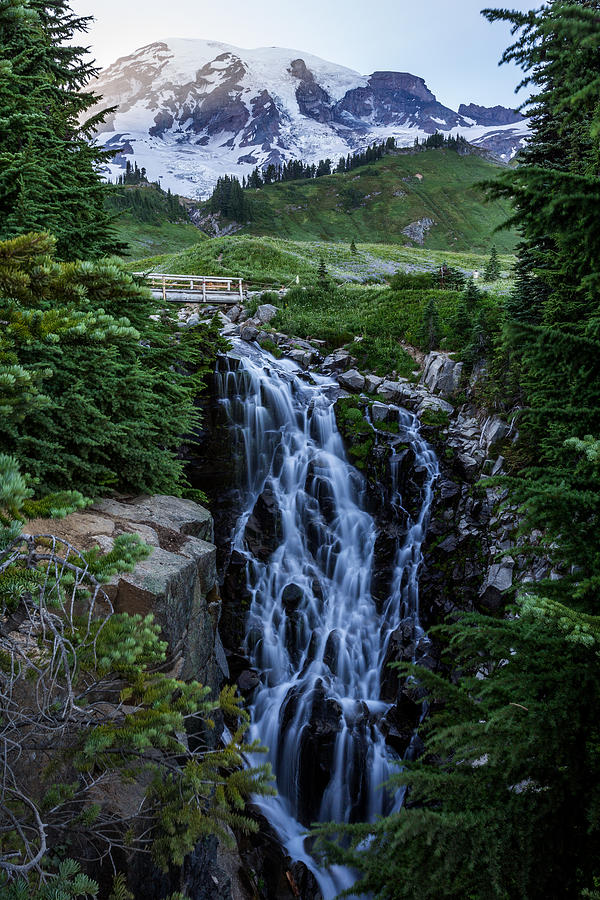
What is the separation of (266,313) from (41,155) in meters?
16.6

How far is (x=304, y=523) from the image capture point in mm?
15109

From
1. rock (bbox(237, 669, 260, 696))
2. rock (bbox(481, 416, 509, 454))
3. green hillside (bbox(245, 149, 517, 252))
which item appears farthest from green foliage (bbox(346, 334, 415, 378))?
green hillside (bbox(245, 149, 517, 252))

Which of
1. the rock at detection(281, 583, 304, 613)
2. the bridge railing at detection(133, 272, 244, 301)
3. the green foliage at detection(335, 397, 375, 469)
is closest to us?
the rock at detection(281, 583, 304, 613)

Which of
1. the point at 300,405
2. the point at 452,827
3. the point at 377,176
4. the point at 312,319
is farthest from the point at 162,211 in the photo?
the point at 452,827

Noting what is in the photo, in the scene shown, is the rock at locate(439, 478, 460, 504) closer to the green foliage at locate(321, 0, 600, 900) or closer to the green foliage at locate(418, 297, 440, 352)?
the green foliage at locate(418, 297, 440, 352)

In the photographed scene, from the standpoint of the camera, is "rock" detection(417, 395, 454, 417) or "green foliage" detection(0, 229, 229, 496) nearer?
"green foliage" detection(0, 229, 229, 496)

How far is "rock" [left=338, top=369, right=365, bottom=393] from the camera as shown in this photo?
1847 cm

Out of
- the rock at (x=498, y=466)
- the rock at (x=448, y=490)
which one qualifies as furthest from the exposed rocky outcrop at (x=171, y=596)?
the rock at (x=498, y=466)

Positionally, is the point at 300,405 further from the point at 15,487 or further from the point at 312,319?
the point at 15,487

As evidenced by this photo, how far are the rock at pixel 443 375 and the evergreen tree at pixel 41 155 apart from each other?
1321 cm

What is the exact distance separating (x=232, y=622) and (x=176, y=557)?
642cm

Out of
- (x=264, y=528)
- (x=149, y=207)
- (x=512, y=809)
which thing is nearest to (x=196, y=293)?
(x=264, y=528)

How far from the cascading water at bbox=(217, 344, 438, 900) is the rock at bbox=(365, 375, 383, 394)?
1.71 m

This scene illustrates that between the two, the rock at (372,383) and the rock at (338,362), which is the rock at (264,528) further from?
the rock at (338,362)
